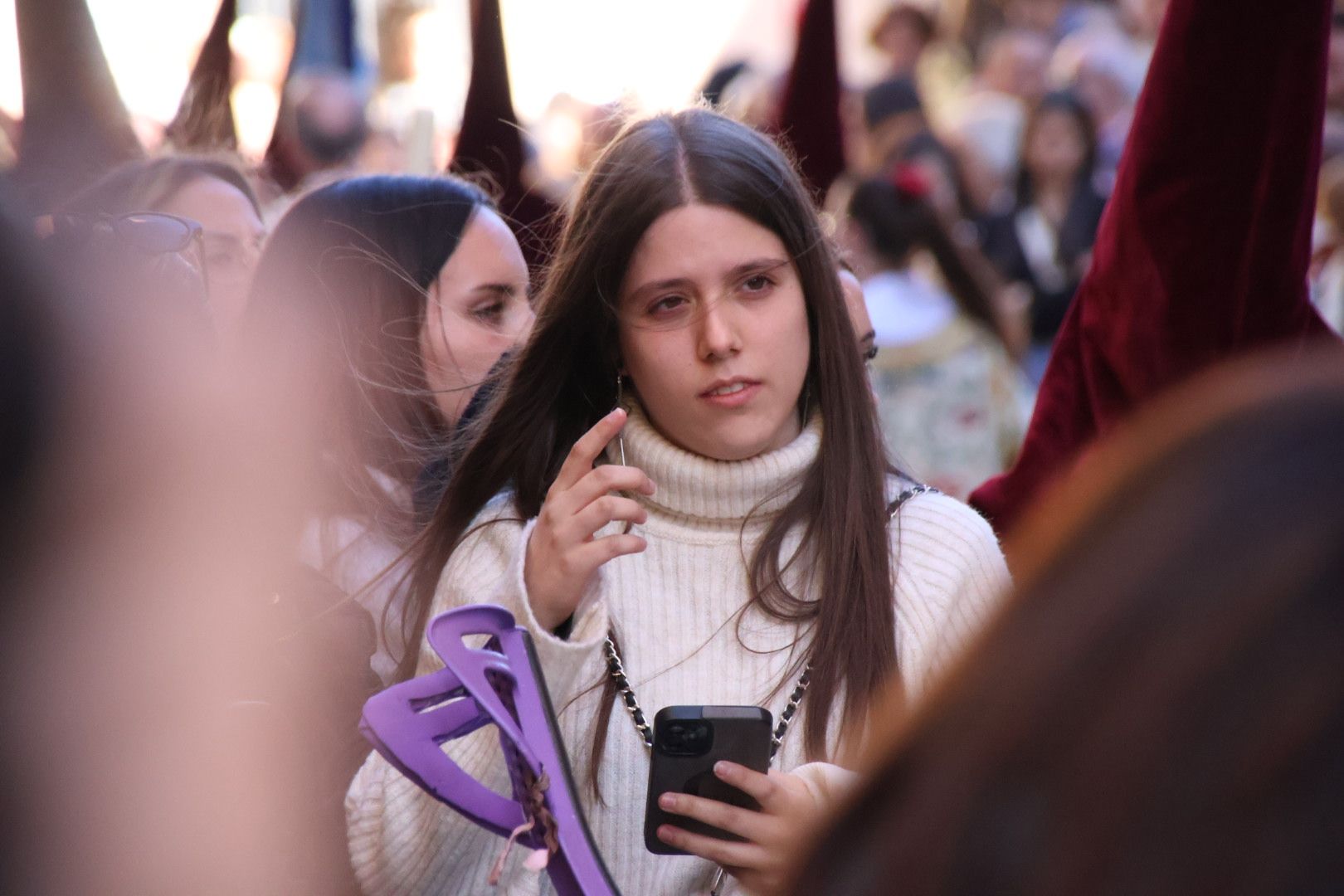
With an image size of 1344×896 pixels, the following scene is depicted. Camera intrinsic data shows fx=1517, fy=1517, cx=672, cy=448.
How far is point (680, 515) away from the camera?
212 centimetres

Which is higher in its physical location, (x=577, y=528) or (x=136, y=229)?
(x=136, y=229)

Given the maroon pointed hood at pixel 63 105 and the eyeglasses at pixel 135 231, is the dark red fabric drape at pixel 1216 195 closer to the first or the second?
the eyeglasses at pixel 135 231

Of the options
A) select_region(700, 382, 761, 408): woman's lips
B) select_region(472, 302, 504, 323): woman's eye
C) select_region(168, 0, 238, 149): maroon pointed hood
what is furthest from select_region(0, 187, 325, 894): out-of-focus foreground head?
select_region(168, 0, 238, 149): maroon pointed hood

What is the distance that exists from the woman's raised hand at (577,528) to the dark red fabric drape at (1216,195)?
0.69 m

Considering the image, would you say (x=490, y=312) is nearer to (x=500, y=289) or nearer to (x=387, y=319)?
(x=500, y=289)

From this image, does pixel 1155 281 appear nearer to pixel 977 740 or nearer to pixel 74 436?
pixel 74 436

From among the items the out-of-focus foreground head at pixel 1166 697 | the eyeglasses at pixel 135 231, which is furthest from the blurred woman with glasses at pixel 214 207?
the out-of-focus foreground head at pixel 1166 697

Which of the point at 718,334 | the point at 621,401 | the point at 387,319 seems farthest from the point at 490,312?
the point at 718,334

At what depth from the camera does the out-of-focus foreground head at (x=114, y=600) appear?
1.14 m

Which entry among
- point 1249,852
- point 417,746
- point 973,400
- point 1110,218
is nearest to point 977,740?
point 1249,852

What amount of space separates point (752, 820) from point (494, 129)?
7.29 ft

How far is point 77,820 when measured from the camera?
1.17 metres

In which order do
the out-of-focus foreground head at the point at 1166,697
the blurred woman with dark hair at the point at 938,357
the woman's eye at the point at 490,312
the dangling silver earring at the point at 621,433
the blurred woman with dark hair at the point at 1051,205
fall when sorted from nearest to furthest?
the out-of-focus foreground head at the point at 1166,697, the dangling silver earring at the point at 621,433, the woman's eye at the point at 490,312, the blurred woman with dark hair at the point at 938,357, the blurred woman with dark hair at the point at 1051,205

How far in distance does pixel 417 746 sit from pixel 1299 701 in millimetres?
1088
